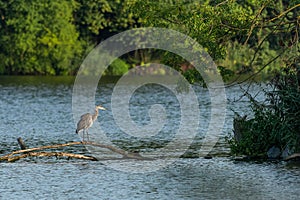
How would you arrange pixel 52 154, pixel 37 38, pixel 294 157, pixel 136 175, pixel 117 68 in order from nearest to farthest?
pixel 136 175, pixel 294 157, pixel 52 154, pixel 117 68, pixel 37 38

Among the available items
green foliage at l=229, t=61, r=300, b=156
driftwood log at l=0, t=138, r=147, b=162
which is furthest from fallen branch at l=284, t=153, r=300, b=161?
driftwood log at l=0, t=138, r=147, b=162

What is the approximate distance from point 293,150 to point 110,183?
16.0 ft

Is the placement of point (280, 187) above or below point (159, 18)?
below

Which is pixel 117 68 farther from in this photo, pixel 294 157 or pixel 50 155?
pixel 294 157

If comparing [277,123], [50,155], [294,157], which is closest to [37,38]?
[50,155]

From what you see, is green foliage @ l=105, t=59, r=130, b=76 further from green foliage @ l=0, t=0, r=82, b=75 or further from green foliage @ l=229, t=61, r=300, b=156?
green foliage @ l=229, t=61, r=300, b=156

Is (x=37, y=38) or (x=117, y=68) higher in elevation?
(x=37, y=38)

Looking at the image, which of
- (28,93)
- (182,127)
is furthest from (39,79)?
(182,127)

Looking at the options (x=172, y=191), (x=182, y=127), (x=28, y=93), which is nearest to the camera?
(x=172, y=191)

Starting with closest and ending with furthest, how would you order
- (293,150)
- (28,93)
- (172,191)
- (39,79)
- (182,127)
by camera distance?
(172,191) → (293,150) → (182,127) → (28,93) → (39,79)

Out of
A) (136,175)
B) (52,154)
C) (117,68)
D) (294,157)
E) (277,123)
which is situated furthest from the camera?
(117,68)

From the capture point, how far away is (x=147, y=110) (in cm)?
3719

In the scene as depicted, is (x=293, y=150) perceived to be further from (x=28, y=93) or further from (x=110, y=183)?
(x=28, y=93)

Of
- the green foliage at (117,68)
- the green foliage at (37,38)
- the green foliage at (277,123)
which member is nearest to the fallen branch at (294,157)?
the green foliage at (277,123)
